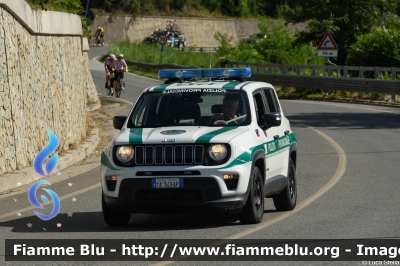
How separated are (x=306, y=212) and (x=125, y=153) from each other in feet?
8.73

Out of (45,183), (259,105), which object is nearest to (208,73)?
(259,105)

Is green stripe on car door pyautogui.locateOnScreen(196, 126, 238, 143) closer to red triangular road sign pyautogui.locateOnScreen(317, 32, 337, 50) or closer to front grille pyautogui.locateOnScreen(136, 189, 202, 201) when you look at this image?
front grille pyautogui.locateOnScreen(136, 189, 202, 201)

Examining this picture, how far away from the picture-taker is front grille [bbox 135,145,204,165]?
9.88 m

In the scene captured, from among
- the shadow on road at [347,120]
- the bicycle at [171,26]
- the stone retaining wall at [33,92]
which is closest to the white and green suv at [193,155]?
the stone retaining wall at [33,92]

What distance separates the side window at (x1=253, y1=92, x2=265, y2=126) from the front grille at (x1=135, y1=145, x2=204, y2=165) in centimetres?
144

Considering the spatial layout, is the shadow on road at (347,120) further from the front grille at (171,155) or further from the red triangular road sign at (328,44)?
the front grille at (171,155)

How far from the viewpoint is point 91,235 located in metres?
9.80

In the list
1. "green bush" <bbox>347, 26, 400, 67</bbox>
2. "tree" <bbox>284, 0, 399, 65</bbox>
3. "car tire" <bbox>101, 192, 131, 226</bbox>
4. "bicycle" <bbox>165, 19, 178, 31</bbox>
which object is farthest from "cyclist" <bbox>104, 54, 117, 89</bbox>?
"bicycle" <bbox>165, 19, 178, 31</bbox>

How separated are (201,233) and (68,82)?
34.8 ft

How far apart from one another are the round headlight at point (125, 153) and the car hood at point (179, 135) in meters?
0.06

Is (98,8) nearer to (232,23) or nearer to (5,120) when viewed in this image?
(232,23)

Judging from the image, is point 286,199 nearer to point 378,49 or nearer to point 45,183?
point 45,183

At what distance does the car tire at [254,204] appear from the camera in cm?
1015

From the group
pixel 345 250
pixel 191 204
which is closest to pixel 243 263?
pixel 345 250
